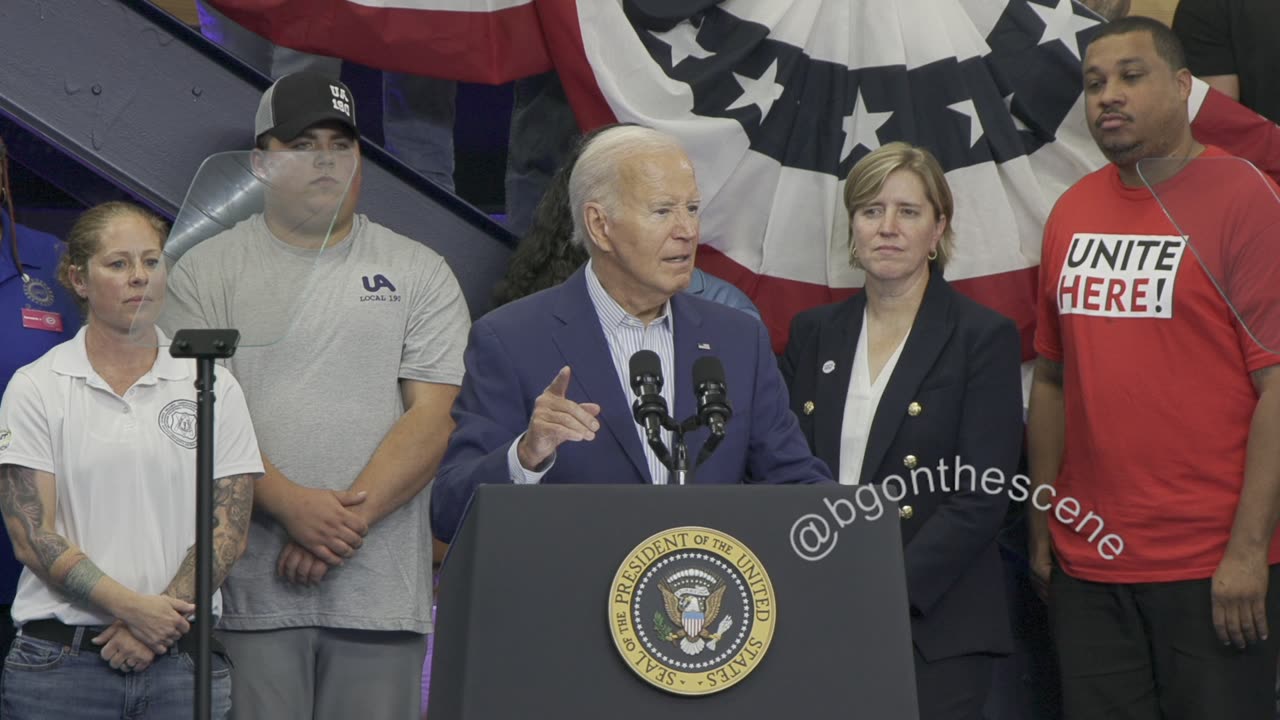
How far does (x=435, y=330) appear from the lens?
3.32m

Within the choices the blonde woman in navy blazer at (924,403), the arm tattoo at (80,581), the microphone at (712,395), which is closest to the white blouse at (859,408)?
the blonde woman in navy blazer at (924,403)

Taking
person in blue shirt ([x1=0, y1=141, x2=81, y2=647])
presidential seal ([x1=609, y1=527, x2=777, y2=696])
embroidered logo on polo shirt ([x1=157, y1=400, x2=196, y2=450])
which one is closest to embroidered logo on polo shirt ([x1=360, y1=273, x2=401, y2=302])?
embroidered logo on polo shirt ([x1=157, y1=400, x2=196, y2=450])

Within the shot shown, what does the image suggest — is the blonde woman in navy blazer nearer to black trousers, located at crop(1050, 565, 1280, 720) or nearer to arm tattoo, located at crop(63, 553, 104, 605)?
black trousers, located at crop(1050, 565, 1280, 720)

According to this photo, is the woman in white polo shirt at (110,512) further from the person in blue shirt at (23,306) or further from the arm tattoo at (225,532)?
the person in blue shirt at (23,306)

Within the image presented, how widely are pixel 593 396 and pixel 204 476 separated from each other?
1.96 feet

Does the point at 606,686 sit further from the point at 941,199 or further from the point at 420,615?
the point at 941,199

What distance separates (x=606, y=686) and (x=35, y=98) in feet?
7.88

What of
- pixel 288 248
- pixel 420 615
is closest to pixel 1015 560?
pixel 420 615

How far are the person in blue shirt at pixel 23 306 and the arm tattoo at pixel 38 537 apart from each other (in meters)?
0.45

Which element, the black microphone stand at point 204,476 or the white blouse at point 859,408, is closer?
the black microphone stand at point 204,476

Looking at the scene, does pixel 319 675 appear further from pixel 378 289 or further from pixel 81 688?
pixel 378 289

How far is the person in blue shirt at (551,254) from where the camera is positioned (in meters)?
3.37

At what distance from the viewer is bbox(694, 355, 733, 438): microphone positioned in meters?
1.98

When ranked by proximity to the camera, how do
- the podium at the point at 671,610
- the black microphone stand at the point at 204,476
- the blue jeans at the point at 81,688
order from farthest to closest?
the blue jeans at the point at 81,688 → the black microphone stand at the point at 204,476 → the podium at the point at 671,610
